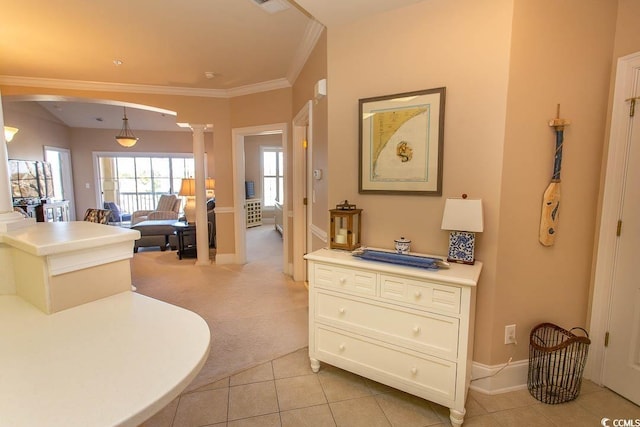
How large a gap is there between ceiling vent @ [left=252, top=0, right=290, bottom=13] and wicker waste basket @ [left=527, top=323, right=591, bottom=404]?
2749 millimetres

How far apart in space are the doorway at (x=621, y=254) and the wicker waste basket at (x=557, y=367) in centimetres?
25

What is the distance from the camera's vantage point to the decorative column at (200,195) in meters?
4.62

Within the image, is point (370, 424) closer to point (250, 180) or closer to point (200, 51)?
point (200, 51)

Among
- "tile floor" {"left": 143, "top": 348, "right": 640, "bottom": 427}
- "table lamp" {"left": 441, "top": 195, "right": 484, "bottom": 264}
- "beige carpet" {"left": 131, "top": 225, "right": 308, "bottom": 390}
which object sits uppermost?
"table lamp" {"left": 441, "top": 195, "right": 484, "bottom": 264}

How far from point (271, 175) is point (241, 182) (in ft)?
14.7

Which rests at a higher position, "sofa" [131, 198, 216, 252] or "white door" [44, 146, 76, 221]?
"white door" [44, 146, 76, 221]

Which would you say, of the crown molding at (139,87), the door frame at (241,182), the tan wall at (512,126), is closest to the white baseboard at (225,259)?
the door frame at (241,182)

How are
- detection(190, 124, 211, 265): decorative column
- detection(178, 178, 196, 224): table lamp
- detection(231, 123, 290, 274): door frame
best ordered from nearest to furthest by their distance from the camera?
1. detection(231, 123, 290, 274): door frame
2. detection(190, 124, 211, 265): decorative column
3. detection(178, 178, 196, 224): table lamp

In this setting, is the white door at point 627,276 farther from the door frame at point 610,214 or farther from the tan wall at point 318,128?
the tan wall at point 318,128

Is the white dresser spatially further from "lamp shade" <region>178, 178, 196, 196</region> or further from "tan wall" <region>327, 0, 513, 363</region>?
"lamp shade" <region>178, 178, 196, 196</region>

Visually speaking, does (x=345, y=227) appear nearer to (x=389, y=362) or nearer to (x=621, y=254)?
(x=389, y=362)

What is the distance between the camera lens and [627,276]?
6.21ft

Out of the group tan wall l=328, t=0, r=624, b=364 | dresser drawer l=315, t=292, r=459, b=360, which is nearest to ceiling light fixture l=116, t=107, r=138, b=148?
tan wall l=328, t=0, r=624, b=364

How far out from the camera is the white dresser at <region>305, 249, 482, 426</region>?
165 centimetres
